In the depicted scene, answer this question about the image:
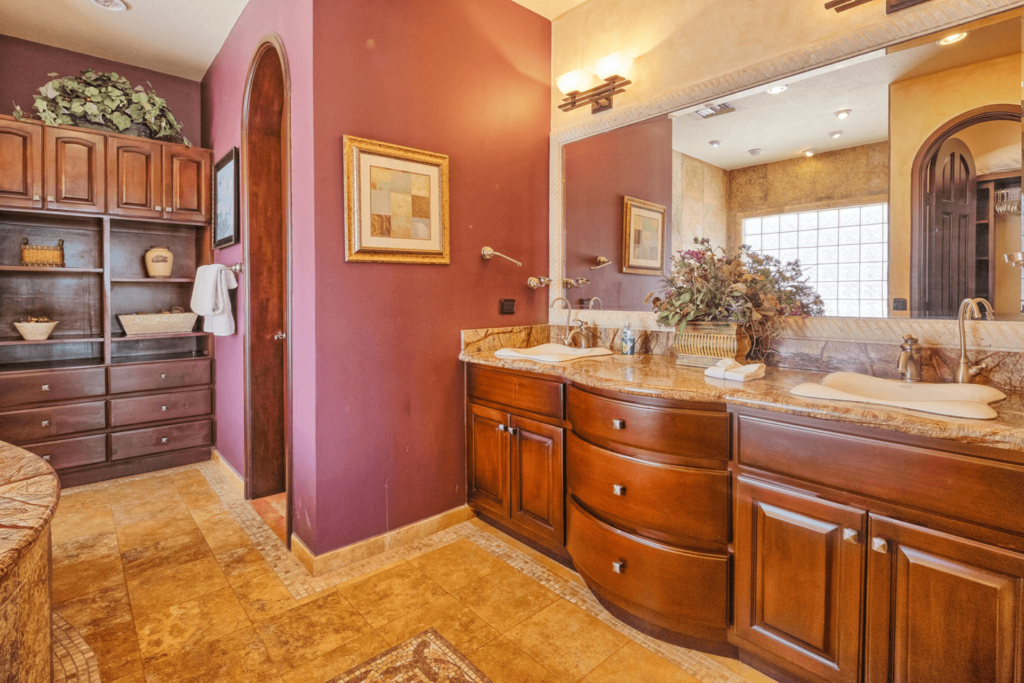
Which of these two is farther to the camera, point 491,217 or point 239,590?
point 491,217

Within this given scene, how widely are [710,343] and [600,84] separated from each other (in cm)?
161

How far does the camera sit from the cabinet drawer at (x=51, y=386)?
9.81 ft

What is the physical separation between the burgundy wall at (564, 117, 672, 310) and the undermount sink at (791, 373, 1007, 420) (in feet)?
3.22

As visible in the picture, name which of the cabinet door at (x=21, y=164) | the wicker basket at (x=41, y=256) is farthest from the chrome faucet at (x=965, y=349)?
the wicker basket at (x=41, y=256)

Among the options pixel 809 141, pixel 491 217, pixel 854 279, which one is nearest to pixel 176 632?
pixel 491 217

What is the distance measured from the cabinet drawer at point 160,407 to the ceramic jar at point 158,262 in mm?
881

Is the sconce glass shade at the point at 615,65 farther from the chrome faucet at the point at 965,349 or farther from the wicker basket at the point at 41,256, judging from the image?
the wicker basket at the point at 41,256

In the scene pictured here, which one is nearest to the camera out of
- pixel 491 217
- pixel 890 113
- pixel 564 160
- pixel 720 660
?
pixel 720 660

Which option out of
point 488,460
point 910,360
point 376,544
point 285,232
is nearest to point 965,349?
point 910,360

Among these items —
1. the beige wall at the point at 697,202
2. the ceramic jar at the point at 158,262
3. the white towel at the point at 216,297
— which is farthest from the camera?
the ceramic jar at the point at 158,262

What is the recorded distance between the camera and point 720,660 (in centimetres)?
167

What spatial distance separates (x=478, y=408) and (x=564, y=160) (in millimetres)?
1556

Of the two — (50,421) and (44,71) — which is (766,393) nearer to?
(50,421)

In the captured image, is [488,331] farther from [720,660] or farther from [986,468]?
[986,468]
